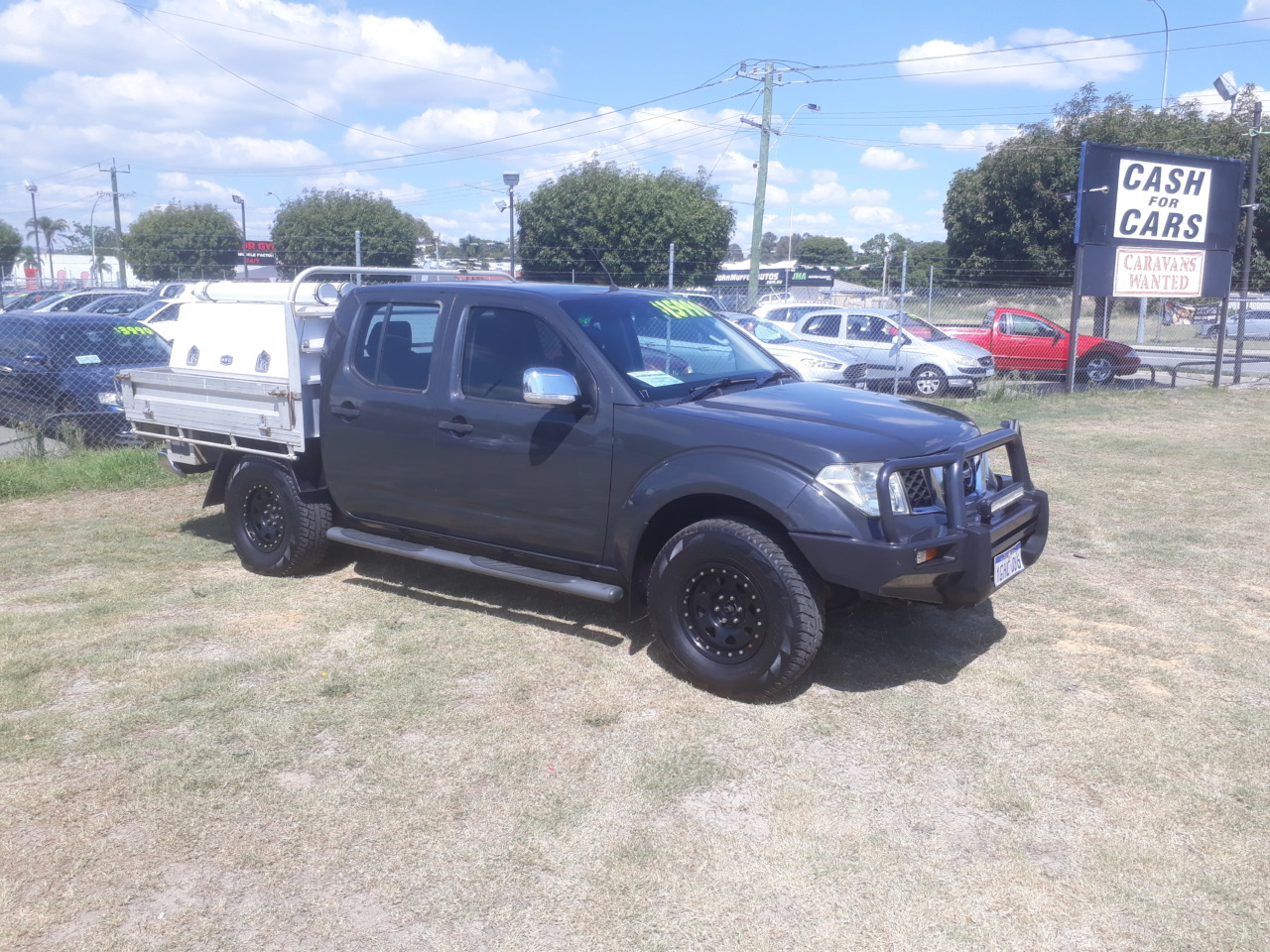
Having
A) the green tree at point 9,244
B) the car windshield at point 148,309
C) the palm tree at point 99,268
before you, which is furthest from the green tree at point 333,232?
the green tree at point 9,244

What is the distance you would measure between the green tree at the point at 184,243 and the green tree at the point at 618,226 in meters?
18.9

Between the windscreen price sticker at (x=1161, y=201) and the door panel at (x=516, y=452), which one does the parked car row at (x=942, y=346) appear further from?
the door panel at (x=516, y=452)

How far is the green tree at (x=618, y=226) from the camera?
138ft

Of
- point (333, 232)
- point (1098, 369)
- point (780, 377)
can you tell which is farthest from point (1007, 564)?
point (333, 232)

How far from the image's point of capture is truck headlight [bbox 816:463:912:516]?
4.48m

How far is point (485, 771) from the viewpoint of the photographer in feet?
13.4

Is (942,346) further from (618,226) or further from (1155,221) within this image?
(618,226)

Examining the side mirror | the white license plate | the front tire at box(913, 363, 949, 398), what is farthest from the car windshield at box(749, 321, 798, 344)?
the side mirror

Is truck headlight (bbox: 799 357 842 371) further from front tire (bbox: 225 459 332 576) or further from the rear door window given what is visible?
the rear door window

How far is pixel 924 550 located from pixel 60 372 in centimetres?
1028

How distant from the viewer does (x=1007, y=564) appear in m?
4.98

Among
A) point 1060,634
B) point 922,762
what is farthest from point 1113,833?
point 1060,634

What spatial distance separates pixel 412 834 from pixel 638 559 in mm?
1916

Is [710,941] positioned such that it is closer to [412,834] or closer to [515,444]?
[412,834]
